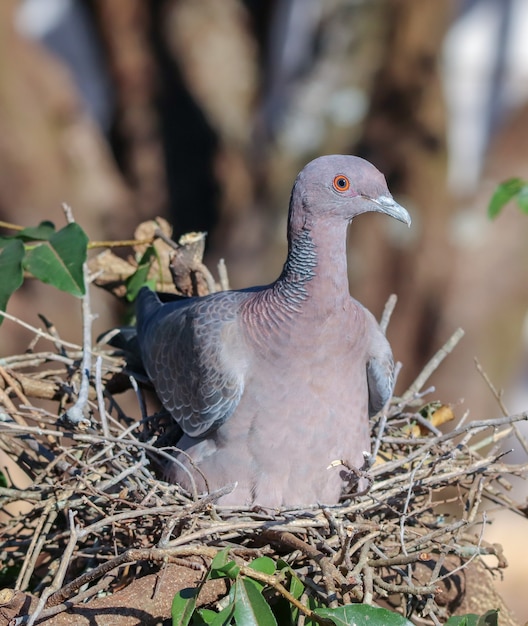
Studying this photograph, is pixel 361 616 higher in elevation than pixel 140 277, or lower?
lower

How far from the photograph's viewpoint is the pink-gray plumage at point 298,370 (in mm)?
3137

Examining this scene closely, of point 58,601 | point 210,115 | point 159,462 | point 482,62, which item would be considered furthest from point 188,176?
point 58,601

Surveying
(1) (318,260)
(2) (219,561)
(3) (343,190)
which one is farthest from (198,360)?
(2) (219,561)

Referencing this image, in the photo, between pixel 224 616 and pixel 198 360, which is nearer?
pixel 224 616

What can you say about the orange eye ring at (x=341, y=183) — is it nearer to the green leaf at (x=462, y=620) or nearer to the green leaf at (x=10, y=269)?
the green leaf at (x=10, y=269)

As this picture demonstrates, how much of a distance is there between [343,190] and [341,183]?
3 centimetres

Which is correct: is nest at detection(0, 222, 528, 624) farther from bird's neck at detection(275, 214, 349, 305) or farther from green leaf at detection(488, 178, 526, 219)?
green leaf at detection(488, 178, 526, 219)

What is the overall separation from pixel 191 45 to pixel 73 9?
308 cm

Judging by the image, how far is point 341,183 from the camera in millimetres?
3100

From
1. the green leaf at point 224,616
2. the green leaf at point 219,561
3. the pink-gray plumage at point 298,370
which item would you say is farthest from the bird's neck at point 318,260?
the green leaf at point 224,616

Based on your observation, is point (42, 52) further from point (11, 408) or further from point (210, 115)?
point (11, 408)

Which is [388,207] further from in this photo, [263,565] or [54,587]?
[54,587]

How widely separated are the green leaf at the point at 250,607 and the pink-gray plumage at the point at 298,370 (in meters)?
0.86

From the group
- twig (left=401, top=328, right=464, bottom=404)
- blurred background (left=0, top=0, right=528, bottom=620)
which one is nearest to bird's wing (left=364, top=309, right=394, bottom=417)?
twig (left=401, top=328, right=464, bottom=404)
